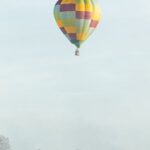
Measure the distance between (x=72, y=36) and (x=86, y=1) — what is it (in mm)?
3565

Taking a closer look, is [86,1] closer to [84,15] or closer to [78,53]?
[84,15]

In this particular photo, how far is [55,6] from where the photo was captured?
6888 cm

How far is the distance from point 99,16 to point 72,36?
130 inches

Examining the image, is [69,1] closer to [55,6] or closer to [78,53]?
[55,6]

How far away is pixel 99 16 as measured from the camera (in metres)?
68.8

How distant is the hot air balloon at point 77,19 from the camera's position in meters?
A: 67.7

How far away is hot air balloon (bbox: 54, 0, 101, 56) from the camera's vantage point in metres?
67.7

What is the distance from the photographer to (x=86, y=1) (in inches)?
2687

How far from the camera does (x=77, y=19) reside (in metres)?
67.6

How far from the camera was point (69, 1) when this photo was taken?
6831cm

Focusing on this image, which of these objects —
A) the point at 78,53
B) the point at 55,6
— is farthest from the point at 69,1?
A: the point at 78,53

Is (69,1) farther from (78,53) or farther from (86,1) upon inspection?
(78,53)

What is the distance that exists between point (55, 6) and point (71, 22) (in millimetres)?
2511

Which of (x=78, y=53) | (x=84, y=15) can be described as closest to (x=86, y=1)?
(x=84, y=15)
